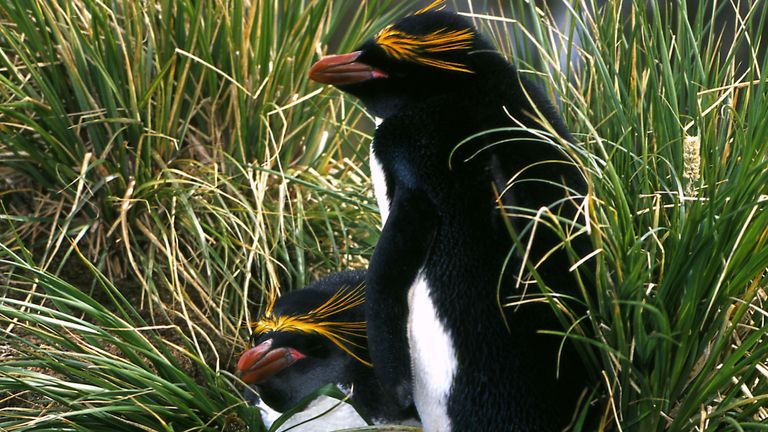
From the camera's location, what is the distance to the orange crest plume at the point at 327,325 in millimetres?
1968

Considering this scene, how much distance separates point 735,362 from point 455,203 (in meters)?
0.49

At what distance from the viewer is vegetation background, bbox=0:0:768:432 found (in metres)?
1.90

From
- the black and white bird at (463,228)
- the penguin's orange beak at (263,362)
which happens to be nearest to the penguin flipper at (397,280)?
the black and white bird at (463,228)

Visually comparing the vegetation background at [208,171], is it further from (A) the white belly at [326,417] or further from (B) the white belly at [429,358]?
(B) the white belly at [429,358]

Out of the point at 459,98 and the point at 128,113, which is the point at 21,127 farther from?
the point at 459,98

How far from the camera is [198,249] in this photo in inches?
99.7

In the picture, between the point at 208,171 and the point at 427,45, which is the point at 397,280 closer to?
the point at 427,45

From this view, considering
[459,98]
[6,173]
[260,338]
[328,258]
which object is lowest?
[328,258]

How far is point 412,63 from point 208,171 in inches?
38.5

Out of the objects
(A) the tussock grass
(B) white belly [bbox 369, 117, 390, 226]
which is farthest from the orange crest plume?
(A) the tussock grass

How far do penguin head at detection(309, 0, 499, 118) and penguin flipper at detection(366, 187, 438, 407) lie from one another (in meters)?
0.19

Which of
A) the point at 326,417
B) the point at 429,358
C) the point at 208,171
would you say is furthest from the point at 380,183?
the point at 208,171

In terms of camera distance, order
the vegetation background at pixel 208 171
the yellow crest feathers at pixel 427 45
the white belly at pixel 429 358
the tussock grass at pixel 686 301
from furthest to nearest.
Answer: the vegetation background at pixel 208 171, the yellow crest feathers at pixel 427 45, the white belly at pixel 429 358, the tussock grass at pixel 686 301

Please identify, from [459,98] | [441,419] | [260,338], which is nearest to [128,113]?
[260,338]
